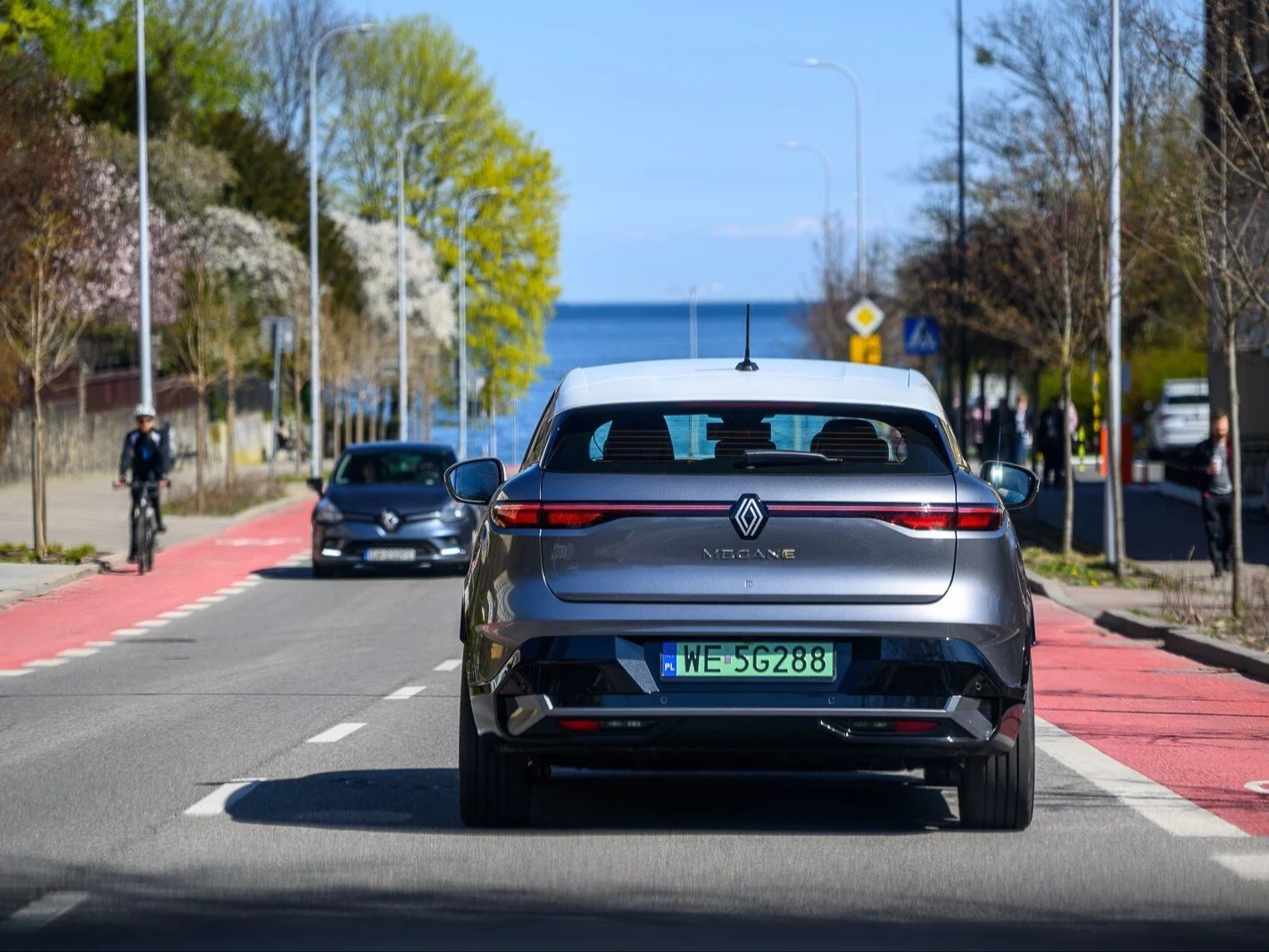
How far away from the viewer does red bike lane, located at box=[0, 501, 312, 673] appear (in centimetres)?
1742

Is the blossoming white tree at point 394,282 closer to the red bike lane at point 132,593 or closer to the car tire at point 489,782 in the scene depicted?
the red bike lane at point 132,593

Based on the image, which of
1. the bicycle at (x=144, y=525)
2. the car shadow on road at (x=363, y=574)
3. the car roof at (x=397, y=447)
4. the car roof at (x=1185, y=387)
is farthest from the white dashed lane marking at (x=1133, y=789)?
the car roof at (x=1185, y=387)

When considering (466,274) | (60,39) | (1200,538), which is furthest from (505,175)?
(1200,538)

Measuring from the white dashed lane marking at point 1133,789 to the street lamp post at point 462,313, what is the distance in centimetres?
5444

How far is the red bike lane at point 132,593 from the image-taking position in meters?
17.4

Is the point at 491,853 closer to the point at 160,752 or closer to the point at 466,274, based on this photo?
the point at 160,752

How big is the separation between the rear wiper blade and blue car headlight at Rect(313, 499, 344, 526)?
17265mm

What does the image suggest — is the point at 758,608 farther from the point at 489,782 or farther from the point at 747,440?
the point at 489,782

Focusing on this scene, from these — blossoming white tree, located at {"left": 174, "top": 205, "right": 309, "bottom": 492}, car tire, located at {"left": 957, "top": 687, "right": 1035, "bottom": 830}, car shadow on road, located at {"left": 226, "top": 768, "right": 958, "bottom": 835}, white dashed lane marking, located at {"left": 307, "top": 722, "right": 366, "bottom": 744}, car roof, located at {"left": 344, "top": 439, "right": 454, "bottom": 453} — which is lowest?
white dashed lane marking, located at {"left": 307, "top": 722, "right": 366, "bottom": 744}

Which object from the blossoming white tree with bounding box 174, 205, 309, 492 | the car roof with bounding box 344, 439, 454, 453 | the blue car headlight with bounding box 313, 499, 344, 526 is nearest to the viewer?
the blue car headlight with bounding box 313, 499, 344, 526

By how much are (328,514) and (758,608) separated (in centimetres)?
1749

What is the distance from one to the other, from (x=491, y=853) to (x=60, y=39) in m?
59.8

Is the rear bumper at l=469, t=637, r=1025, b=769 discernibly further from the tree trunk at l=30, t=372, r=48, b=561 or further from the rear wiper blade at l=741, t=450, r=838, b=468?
the tree trunk at l=30, t=372, r=48, b=561

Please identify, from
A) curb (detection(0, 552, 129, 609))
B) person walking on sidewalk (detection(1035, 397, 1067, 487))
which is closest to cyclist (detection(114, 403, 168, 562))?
curb (detection(0, 552, 129, 609))
